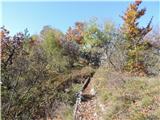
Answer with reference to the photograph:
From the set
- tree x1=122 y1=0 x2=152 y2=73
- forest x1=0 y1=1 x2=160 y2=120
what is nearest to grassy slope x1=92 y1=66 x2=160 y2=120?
forest x1=0 y1=1 x2=160 y2=120

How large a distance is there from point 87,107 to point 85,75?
28.5 feet

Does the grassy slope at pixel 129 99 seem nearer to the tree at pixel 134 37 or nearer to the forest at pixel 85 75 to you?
the forest at pixel 85 75

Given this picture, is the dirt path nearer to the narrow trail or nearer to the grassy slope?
the narrow trail

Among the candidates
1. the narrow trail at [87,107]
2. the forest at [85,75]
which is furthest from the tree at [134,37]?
the narrow trail at [87,107]

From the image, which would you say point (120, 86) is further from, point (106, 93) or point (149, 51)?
point (149, 51)

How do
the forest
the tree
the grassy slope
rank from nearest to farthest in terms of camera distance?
1. the forest
2. the grassy slope
3. the tree

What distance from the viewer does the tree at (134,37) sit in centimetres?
2738

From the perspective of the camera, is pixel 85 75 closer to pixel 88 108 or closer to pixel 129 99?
pixel 88 108

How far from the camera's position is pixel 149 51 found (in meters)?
28.4

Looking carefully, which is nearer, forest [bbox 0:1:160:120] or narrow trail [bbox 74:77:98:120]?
forest [bbox 0:1:160:120]

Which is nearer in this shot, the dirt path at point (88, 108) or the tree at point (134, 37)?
the dirt path at point (88, 108)

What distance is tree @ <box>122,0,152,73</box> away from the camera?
89.8ft

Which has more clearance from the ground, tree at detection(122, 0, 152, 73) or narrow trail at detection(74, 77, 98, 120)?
tree at detection(122, 0, 152, 73)

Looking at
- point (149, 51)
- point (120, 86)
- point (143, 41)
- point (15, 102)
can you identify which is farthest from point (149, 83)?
point (143, 41)
